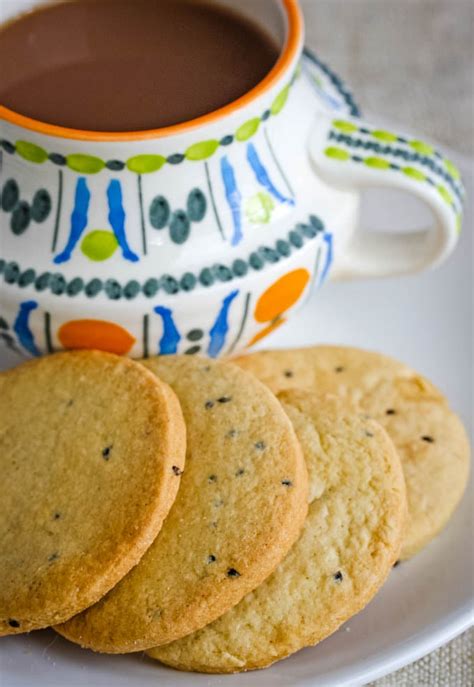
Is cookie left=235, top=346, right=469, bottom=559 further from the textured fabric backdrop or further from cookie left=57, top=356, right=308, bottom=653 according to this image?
the textured fabric backdrop

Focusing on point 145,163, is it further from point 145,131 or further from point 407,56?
point 407,56

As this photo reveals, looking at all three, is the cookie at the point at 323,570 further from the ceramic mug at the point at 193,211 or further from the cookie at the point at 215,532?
the ceramic mug at the point at 193,211

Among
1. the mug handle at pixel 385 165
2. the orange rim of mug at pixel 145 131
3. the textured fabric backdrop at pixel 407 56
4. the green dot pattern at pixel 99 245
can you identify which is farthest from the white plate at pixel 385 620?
the textured fabric backdrop at pixel 407 56

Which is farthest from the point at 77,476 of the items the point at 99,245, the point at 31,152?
the point at 31,152

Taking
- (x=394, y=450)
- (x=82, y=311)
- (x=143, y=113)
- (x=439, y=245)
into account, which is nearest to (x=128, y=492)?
(x=82, y=311)

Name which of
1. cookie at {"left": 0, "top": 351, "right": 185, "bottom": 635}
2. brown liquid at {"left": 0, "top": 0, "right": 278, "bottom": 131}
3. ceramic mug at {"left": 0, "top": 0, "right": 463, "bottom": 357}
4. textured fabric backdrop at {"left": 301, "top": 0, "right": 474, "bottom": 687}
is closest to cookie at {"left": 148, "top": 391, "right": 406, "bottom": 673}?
cookie at {"left": 0, "top": 351, "right": 185, "bottom": 635}

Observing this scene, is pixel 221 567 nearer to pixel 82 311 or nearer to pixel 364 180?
pixel 82 311
